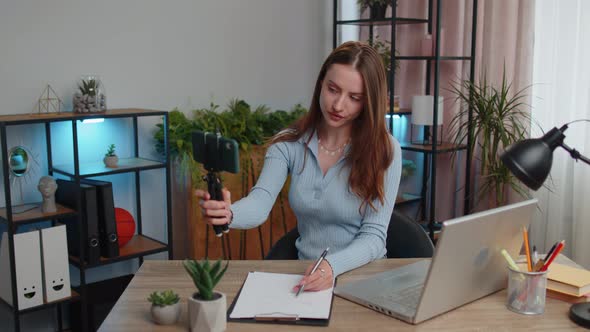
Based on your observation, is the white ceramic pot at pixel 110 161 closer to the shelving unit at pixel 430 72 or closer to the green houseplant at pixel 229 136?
the green houseplant at pixel 229 136

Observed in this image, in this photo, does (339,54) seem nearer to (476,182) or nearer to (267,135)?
(267,135)

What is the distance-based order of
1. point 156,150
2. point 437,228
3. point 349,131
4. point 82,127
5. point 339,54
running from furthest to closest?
point 437,228 → point 156,150 → point 82,127 → point 349,131 → point 339,54

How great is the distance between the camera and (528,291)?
55.8 inches

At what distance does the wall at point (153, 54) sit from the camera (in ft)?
9.25

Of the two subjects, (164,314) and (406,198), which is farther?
(406,198)

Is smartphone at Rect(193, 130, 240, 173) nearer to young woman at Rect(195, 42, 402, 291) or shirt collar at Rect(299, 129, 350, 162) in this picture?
young woman at Rect(195, 42, 402, 291)

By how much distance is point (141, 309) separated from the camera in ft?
4.70

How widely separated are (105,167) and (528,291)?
2.04 metres

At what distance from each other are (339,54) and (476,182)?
78.1 inches

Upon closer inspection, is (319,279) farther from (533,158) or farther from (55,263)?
(55,263)

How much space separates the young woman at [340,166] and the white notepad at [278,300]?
0.26m

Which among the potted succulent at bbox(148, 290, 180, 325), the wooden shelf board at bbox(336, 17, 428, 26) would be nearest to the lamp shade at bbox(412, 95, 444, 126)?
the wooden shelf board at bbox(336, 17, 428, 26)

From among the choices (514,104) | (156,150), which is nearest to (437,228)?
(514,104)

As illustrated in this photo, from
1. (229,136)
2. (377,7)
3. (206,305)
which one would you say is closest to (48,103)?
(229,136)
